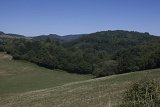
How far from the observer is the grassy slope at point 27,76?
285ft

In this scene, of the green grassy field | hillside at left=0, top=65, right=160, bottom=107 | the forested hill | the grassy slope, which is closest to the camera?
hillside at left=0, top=65, right=160, bottom=107

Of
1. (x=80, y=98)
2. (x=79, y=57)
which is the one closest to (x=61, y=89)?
(x=80, y=98)

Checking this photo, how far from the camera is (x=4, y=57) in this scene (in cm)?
12838

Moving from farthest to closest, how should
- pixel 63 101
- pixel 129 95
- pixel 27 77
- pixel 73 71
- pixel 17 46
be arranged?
pixel 17 46 < pixel 73 71 < pixel 27 77 < pixel 63 101 < pixel 129 95

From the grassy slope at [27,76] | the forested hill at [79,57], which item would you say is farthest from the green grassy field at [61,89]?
Answer: the forested hill at [79,57]

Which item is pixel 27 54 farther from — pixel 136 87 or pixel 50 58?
pixel 136 87

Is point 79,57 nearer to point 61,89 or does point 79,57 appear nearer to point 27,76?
point 27,76

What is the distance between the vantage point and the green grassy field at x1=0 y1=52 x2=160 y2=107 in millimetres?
33456

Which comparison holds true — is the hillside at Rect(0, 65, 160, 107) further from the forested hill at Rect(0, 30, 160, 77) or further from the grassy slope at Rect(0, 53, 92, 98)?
the forested hill at Rect(0, 30, 160, 77)

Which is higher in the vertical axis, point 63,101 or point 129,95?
point 129,95

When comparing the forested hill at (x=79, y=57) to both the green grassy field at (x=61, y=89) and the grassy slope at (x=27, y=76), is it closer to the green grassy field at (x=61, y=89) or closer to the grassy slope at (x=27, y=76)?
the grassy slope at (x=27, y=76)

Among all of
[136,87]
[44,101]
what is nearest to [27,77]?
[44,101]

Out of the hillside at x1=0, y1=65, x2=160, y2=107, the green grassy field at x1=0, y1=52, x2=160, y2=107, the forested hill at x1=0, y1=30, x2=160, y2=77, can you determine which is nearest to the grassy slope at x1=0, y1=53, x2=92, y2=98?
the green grassy field at x1=0, y1=52, x2=160, y2=107

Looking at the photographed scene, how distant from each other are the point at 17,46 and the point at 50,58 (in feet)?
53.3
